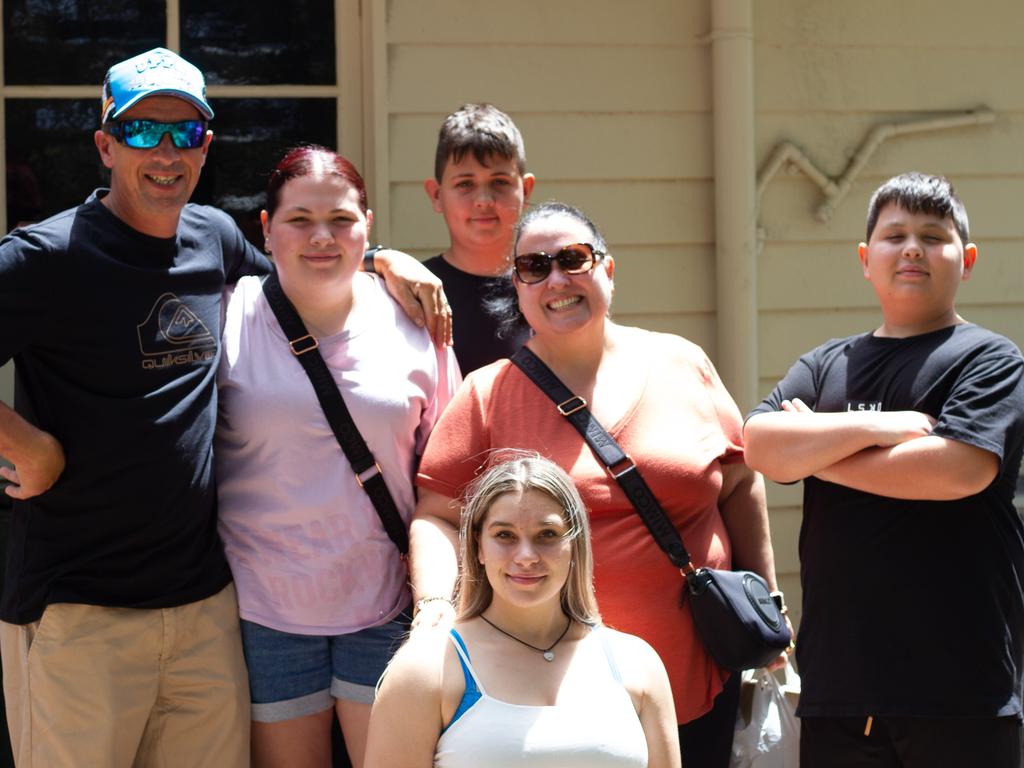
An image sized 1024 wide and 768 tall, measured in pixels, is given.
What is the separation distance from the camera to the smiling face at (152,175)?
8.84 ft

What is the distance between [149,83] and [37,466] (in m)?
0.85

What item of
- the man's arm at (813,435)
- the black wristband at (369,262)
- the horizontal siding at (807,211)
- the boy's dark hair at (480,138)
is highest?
the boy's dark hair at (480,138)

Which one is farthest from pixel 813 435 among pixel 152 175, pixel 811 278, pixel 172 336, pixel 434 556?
pixel 811 278

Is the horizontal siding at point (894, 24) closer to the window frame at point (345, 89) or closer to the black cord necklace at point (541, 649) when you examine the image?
the window frame at point (345, 89)

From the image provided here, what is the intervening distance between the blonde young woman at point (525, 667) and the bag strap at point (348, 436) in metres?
0.34

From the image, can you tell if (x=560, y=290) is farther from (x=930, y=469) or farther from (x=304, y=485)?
(x=930, y=469)

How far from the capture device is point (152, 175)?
2701 mm

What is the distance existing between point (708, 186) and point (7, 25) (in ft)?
7.57

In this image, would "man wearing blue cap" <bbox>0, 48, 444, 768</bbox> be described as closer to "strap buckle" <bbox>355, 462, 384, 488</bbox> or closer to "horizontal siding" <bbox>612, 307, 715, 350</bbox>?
"strap buckle" <bbox>355, 462, 384, 488</bbox>

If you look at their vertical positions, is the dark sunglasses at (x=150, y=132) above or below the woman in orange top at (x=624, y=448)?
above

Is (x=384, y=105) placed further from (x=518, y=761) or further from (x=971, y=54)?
(x=518, y=761)

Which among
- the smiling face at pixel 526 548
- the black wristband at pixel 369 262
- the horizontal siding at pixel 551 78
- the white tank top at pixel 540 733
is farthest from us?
the horizontal siding at pixel 551 78

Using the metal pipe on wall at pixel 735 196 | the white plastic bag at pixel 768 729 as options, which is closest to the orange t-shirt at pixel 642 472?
the white plastic bag at pixel 768 729

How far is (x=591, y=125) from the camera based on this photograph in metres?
4.15
